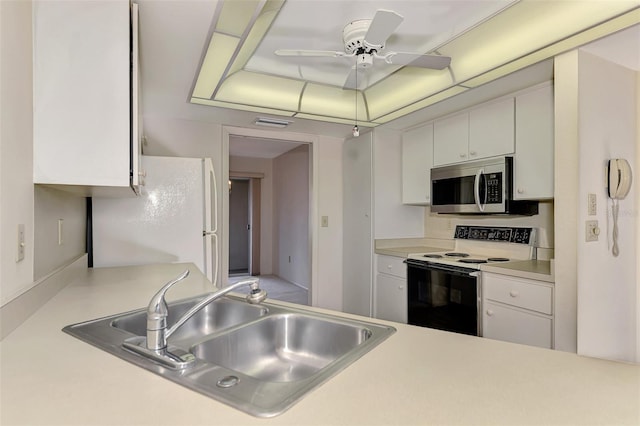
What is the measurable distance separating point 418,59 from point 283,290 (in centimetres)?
407

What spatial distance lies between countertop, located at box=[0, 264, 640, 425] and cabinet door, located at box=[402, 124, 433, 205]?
2477mm

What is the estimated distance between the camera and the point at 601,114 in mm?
1957

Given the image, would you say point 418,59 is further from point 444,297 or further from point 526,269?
point 444,297

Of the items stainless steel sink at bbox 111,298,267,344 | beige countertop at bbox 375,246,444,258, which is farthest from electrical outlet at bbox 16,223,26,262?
beige countertop at bbox 375,246,444,258

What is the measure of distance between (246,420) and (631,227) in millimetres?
2646

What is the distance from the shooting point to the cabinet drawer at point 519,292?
6.57ft

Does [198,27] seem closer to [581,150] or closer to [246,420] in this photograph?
[246,420]

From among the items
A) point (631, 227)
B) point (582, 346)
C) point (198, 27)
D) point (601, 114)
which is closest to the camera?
point (198, 27)

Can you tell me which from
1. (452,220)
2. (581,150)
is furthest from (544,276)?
(452,220)

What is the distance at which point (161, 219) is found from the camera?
2.27 m

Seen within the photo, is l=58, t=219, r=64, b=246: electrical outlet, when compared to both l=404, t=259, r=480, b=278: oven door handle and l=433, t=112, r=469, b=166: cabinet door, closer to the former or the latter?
l=404, t=259, r=480, b=278: oven door handle

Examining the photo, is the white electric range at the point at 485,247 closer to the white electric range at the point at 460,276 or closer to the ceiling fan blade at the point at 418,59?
the white electric range at the point at 460,276

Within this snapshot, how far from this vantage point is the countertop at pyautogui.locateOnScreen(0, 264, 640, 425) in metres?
0.54

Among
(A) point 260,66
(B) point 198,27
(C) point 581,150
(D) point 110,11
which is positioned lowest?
(C) point 581,150
